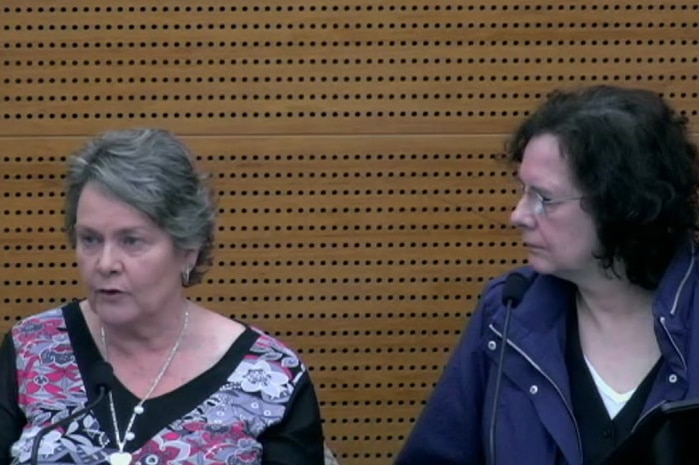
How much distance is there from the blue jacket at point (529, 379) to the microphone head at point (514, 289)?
45 mm

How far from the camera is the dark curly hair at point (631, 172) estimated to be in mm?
3400

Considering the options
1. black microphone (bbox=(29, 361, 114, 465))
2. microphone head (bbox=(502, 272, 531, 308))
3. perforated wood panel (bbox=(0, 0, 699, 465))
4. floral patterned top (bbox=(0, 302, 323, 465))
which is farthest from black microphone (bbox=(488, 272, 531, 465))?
perforated wood panel (bbox=(0, 0, 699, 465))

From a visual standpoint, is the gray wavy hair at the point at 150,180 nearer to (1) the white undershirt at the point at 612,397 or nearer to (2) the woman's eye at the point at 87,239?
(2) the woman's eye at the point at 87,239

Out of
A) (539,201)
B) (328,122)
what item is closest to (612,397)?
(539,201)

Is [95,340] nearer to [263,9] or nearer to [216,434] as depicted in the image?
[216,434]

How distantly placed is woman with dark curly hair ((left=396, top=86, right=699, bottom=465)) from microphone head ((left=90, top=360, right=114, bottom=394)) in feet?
2.64

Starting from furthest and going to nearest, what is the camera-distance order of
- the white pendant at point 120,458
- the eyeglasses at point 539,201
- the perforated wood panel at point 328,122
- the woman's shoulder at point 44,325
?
the perforated wood panel at point 328,122, the woman's shoulder at point 44,325, the eyeglasses at point 539,201, the white pendant at point 120,458

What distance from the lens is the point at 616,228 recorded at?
3424 millimetres

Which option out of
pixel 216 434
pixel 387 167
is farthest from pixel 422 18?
pixel 216 434

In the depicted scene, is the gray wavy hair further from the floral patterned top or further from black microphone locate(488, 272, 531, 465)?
black microphone locate(488, 272, 531, 465)

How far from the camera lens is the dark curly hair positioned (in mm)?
3400

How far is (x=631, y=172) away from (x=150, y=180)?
1.03 m

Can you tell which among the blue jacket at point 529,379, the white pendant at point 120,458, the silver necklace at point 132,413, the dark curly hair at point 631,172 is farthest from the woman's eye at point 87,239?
the dark curly hair at point 631,172

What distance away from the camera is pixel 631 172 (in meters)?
3.40
